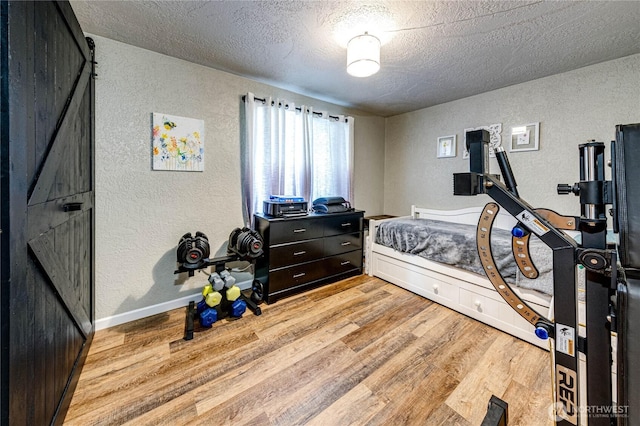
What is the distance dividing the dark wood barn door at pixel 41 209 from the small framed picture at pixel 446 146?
3.70 m

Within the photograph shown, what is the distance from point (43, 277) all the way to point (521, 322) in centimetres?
293

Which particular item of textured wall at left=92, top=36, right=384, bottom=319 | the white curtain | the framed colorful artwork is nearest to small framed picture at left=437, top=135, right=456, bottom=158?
the white curtain

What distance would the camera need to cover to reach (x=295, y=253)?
2643 mm

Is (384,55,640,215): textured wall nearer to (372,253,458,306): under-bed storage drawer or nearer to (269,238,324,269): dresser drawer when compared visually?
(372,253,458,306): under-bed storage drawer

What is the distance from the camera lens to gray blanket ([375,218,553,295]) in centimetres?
188

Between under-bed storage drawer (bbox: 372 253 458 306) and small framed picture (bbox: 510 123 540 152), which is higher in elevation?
small framed picture (bbox: 510 123 540 152)

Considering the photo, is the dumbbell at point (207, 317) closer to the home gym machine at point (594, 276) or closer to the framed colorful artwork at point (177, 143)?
the framed colorful artwork at point (177, 143)

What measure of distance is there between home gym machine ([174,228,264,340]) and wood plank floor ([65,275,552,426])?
0.10m

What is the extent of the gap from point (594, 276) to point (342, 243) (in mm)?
2345

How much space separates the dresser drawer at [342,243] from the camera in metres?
2.92

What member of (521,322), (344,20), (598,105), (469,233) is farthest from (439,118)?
(521,322)

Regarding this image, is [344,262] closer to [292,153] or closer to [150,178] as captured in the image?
[292,153]

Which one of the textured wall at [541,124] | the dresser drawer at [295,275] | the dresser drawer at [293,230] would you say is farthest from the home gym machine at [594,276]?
the textured wall at [541,124]

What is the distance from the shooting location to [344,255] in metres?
3.09
